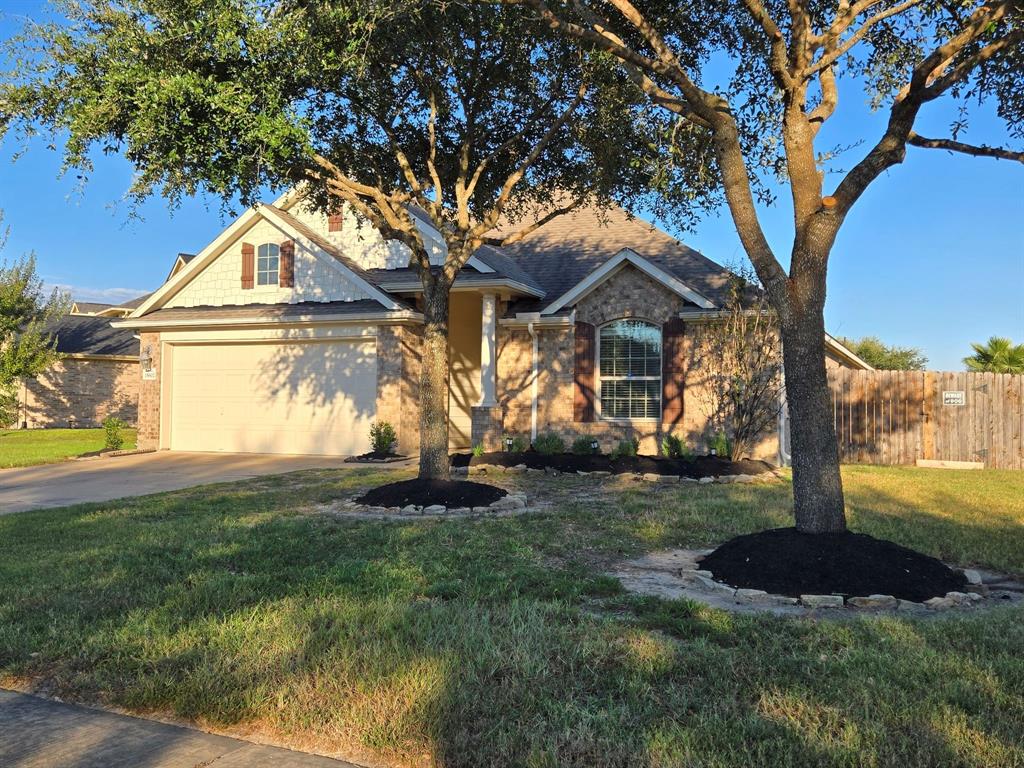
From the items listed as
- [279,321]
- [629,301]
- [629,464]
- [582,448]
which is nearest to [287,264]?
[279,321]

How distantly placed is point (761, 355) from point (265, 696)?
1177 cm

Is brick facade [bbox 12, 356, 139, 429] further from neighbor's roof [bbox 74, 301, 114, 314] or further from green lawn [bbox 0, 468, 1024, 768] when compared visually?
green lawn [bbox 0, 468, 1024, 768]

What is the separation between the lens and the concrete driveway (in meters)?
11.5

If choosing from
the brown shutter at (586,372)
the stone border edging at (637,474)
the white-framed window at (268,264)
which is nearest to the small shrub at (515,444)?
the brown shutter at (586,372)

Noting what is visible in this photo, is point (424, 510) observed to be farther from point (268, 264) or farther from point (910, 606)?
point (268, 264)

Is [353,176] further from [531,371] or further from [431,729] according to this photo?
[431,729]

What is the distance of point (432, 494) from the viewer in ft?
33.1

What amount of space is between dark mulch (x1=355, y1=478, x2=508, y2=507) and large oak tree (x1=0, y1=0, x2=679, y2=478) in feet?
1.61

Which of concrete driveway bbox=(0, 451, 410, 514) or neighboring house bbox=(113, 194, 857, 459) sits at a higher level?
neighboring house bbox=(113, 194, 857, 459)

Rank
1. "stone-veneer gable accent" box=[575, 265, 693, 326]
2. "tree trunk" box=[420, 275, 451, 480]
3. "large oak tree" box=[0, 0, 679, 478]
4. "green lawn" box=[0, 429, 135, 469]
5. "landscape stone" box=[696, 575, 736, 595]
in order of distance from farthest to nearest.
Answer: "green lawn" box=[0, 429, 135, 469] → "stone-veneer gable accent" box=[575, 265, 693, 326] → "tree trunk" box=[420, 275, 451, 480] → "large oak tree" box=[0, 0, 679, 478] → "landscape stone" box=[696, 575, 736, 595]

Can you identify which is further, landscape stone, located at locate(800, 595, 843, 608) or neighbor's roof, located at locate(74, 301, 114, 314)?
neighbor's roof, located at locate(74, 301, 114, 314)

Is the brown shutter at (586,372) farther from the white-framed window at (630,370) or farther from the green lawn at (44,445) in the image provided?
the green lawn at (44,445)

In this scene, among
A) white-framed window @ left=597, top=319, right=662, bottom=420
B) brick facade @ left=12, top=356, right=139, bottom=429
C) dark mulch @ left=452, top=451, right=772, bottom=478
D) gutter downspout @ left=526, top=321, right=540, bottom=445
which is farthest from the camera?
brick facade @ left=12, top=356, right=139, bottom=429

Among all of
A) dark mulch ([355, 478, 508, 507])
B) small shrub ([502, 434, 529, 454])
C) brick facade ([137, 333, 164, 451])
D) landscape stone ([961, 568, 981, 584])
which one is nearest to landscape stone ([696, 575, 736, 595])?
landscape stone ([961, 568, 981, 584])
